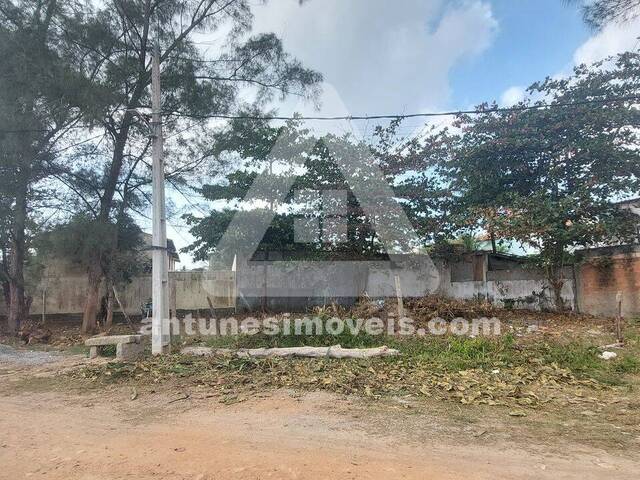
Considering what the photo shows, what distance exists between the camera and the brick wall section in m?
11.1

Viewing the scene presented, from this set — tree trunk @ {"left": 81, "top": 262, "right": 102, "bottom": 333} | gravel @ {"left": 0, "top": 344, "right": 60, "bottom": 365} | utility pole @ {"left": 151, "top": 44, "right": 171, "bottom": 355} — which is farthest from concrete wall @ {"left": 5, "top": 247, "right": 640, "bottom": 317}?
gravel @ {"left": 0, "top": 344, "right": 60, "bottom": 365}

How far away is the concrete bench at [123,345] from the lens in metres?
8.50

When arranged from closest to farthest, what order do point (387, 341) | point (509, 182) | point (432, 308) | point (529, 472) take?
point (529, 472) → point (387, 341) → point (432, 308) → point (509, 182)

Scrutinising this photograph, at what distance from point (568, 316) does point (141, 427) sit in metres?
10.5

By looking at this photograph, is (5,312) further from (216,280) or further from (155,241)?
(155,241)

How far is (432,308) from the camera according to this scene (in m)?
11.0

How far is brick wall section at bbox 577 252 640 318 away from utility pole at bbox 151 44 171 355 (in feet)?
33.1

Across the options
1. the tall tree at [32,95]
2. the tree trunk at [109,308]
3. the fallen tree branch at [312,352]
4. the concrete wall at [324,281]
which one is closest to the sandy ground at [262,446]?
the fallen tree branch at [312,352]

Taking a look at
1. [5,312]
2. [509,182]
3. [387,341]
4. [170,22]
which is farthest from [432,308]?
[5,312]

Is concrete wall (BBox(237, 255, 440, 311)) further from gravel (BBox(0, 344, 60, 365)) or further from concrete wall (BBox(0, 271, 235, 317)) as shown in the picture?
gravel (BBox(0, 344, 60, 365))

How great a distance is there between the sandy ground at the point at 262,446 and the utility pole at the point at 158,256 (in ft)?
9.12

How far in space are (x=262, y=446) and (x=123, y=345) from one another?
534 centimetres

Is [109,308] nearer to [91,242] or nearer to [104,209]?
[91,242]

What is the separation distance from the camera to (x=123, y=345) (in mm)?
8516
